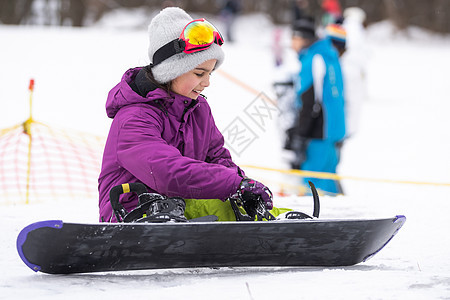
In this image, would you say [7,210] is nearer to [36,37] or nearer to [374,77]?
[36,37]

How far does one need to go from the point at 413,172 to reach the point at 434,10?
18.4m

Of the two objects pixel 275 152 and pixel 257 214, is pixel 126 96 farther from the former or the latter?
pixel 275 152

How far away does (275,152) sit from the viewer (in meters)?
9.59

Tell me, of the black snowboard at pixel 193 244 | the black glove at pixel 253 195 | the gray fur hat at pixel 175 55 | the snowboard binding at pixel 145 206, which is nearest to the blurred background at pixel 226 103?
the gray fur hat at pixel 175 55

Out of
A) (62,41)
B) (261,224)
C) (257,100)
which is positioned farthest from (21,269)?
(62,41)

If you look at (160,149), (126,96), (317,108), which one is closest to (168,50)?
(126,96)

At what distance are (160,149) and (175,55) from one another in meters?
0.55

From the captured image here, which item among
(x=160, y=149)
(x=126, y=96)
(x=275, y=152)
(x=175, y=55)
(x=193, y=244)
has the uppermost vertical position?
(x=175, y=55)

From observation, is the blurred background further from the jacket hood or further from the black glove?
the black glove

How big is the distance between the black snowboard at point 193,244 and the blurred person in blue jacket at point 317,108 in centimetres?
310

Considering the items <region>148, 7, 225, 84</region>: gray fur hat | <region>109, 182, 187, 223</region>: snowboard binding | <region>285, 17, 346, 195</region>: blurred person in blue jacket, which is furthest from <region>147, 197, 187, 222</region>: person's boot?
<region>285, 17, 346, 195</region>: blurred person in blue jacket

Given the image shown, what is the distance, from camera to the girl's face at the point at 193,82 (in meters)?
3.10

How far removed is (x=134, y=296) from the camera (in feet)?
7.40

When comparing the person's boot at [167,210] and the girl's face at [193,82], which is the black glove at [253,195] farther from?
the girl's face at [193,82]
